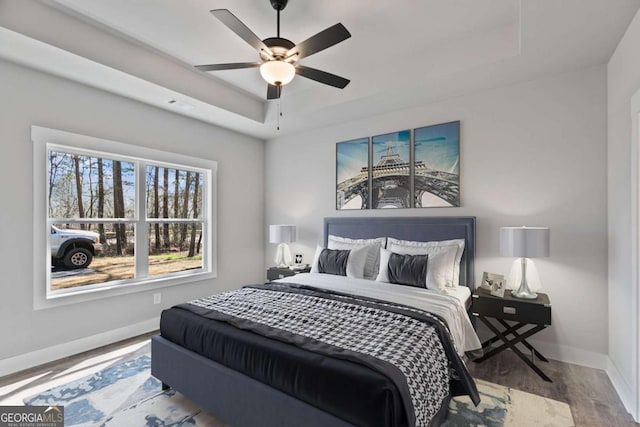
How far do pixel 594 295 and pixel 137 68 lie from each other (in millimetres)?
4725

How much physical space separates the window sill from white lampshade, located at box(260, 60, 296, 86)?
2.88m

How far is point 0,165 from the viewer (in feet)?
8.75

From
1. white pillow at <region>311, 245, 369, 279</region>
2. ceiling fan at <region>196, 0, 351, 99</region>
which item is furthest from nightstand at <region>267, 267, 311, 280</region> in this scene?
ceiling fan at <region>196, 0, 351, 99</region>

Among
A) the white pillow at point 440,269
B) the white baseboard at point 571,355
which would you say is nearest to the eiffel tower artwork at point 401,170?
the white pillow at point 440,269

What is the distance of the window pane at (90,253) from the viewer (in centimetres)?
309

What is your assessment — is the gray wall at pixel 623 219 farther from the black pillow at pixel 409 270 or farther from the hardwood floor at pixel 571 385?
the black pillow at pixel 409 270

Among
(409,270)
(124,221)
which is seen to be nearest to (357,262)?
(409,270)

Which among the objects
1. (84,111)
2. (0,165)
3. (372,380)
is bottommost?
(372,380)

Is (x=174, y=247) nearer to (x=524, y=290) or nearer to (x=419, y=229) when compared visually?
(x=419, y=229)

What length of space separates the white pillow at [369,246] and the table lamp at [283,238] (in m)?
0.73

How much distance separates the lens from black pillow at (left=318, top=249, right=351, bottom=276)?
11.8 ft

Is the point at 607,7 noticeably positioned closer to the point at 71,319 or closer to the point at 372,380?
the point at 372,380

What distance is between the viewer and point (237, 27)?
77.4 inches

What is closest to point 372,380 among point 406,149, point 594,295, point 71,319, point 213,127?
point 594,295
